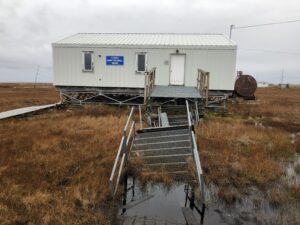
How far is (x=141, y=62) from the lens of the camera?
1570 centimetres

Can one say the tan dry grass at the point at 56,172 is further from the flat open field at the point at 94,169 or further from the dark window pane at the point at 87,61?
the dark window pane at the point at 87,61

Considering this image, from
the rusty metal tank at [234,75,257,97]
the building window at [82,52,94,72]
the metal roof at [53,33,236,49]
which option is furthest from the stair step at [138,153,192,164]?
the rusty metal tank at [234,75,257,97]

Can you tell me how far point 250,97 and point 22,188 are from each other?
2179 centimetres

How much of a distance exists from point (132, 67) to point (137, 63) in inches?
15.8

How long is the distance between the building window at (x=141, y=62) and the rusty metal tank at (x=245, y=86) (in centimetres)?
1096

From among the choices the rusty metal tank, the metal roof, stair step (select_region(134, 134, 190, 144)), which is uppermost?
the metal roof

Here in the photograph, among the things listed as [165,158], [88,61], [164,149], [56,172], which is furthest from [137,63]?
[56,172]

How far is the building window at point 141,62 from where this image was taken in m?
15.6

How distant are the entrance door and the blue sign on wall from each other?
10.3ft

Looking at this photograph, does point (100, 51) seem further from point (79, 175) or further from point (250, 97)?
point (250, 97)

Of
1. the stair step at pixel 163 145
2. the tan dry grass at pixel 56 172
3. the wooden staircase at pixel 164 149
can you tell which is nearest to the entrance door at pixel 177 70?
the tan dry grass at pixel 56 172

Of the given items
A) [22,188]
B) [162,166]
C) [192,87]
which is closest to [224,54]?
[192,87]

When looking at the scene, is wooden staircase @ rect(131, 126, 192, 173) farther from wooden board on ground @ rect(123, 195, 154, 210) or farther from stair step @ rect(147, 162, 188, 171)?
wooden board on ground @ rect(123, 195, 154, 210)

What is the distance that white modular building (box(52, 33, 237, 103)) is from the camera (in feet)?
49.8
